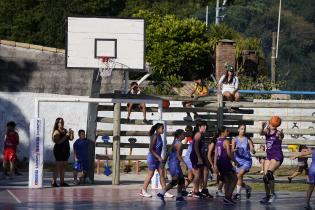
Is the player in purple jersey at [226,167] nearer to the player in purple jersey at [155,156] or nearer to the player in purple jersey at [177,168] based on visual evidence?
the player in purple jersey at [177,168]

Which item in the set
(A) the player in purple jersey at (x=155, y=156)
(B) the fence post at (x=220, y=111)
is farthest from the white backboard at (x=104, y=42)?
(A) the player in purple jersey at (x=155, y=156)

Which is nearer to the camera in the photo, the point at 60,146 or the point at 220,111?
the point at 60,146

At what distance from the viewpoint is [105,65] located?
89.4 feet

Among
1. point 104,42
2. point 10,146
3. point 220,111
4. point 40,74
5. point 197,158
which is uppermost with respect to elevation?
point 104,42

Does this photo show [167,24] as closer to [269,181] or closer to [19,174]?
[19,174]

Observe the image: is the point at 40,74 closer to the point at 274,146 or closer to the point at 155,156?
the point at 155,156

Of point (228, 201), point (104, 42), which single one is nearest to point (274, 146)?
point (228, 201)

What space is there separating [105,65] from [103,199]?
5363 mm

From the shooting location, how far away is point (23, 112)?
A: 34781 mm

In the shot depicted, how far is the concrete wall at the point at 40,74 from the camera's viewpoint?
3481 cm

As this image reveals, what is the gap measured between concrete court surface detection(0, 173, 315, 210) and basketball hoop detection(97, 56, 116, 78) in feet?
9.52

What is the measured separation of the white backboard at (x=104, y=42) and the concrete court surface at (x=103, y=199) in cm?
321

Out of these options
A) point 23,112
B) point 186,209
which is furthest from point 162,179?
point 23,112

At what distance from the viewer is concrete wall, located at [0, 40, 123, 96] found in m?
34.8
